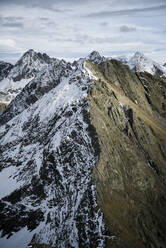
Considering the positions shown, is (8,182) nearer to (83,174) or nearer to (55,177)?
(55,177)

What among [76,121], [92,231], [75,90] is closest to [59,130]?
Answer: [76,121]

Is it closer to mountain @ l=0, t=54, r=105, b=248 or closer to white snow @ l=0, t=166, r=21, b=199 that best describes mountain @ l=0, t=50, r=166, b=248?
mountain @ l=0, t=54, r=105, b=248

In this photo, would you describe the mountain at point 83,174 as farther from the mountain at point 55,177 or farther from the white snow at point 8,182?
the white snow at point 8,182

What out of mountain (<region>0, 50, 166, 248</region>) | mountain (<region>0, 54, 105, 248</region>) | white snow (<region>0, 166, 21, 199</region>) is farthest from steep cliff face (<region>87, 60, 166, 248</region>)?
white snow (<region>0, 166, 21, 199</region>)

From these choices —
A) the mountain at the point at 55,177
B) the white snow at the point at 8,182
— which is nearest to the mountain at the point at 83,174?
the mountain at the point at 55,177

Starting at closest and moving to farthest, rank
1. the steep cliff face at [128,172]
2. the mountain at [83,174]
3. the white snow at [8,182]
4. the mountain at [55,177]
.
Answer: the mountain at [55,177], the mountain at [83,174], the steep cliff face at [128,172], the white snow at [8,182]

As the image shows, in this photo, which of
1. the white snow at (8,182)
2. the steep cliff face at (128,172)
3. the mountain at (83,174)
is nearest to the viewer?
the mountain at (83,174)
